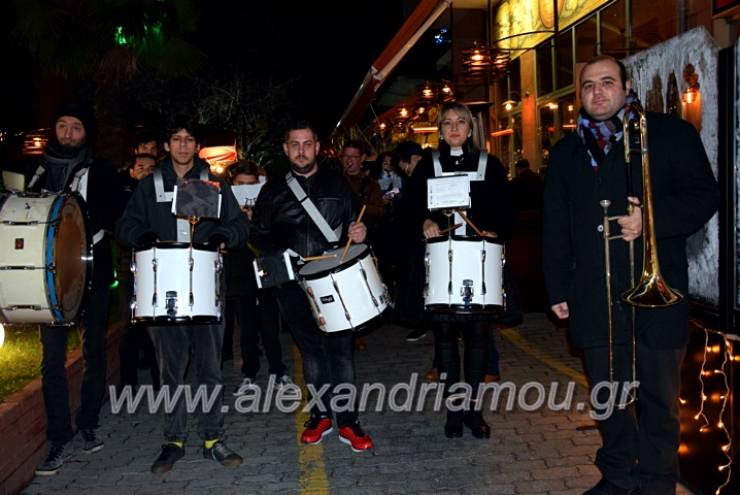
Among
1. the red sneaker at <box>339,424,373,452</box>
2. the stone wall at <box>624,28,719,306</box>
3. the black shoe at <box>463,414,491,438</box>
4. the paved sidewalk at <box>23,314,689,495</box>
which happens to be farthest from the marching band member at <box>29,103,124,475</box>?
the stone wall at <box>624,28,719,306</box>

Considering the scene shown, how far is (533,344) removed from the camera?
8.43 meters

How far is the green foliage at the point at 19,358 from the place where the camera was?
5590mm

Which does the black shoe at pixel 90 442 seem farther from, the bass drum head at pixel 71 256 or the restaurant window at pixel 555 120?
the restaurant window at pixel 555 120

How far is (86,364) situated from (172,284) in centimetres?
140

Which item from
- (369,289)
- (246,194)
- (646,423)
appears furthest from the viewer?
(246,194)

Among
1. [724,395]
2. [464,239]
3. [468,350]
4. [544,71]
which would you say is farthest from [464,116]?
[544,71]

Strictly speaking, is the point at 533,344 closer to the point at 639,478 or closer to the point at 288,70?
the point at 639,478

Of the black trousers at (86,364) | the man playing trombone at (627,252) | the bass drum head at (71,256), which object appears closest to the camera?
the man playing trombone at (627,252)

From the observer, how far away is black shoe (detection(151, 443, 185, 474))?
506 cm

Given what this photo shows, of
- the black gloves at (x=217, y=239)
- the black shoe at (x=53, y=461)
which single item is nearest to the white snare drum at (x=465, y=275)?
the black gloves at (x=217, y=239)

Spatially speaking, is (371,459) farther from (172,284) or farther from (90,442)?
(90,442)

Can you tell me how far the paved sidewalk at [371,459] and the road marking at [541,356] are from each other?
0.35 metres

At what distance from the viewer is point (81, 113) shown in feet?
17.9

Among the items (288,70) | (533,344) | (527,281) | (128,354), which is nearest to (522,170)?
(527,281)
